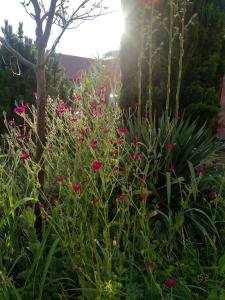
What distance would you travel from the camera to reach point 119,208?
2.03 meters

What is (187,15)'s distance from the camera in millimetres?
4645

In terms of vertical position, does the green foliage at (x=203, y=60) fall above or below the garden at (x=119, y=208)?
above

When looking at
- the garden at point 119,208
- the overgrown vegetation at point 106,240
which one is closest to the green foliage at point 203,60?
the garden at point 119,208

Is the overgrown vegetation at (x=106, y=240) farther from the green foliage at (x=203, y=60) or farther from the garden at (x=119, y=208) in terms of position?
the green foliage at (x=203, y=60)

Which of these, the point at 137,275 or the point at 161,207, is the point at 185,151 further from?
the point at 137,275

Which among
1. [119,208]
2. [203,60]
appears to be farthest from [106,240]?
[203,60]

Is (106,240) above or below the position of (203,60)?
below

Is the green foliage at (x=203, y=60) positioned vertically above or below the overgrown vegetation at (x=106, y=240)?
above

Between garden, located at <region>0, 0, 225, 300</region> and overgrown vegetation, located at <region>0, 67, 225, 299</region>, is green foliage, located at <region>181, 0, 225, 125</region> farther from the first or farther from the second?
overgrown vegetation, located at <region>0, 67, 225, 299</region>

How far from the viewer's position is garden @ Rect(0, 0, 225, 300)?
6.61ft

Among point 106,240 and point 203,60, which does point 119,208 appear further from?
point 203,60

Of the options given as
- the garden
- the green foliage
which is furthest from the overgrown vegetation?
the green foliage

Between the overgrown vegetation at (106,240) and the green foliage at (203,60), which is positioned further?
the green foliage at (203,60)

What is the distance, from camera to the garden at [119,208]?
6.61ft
